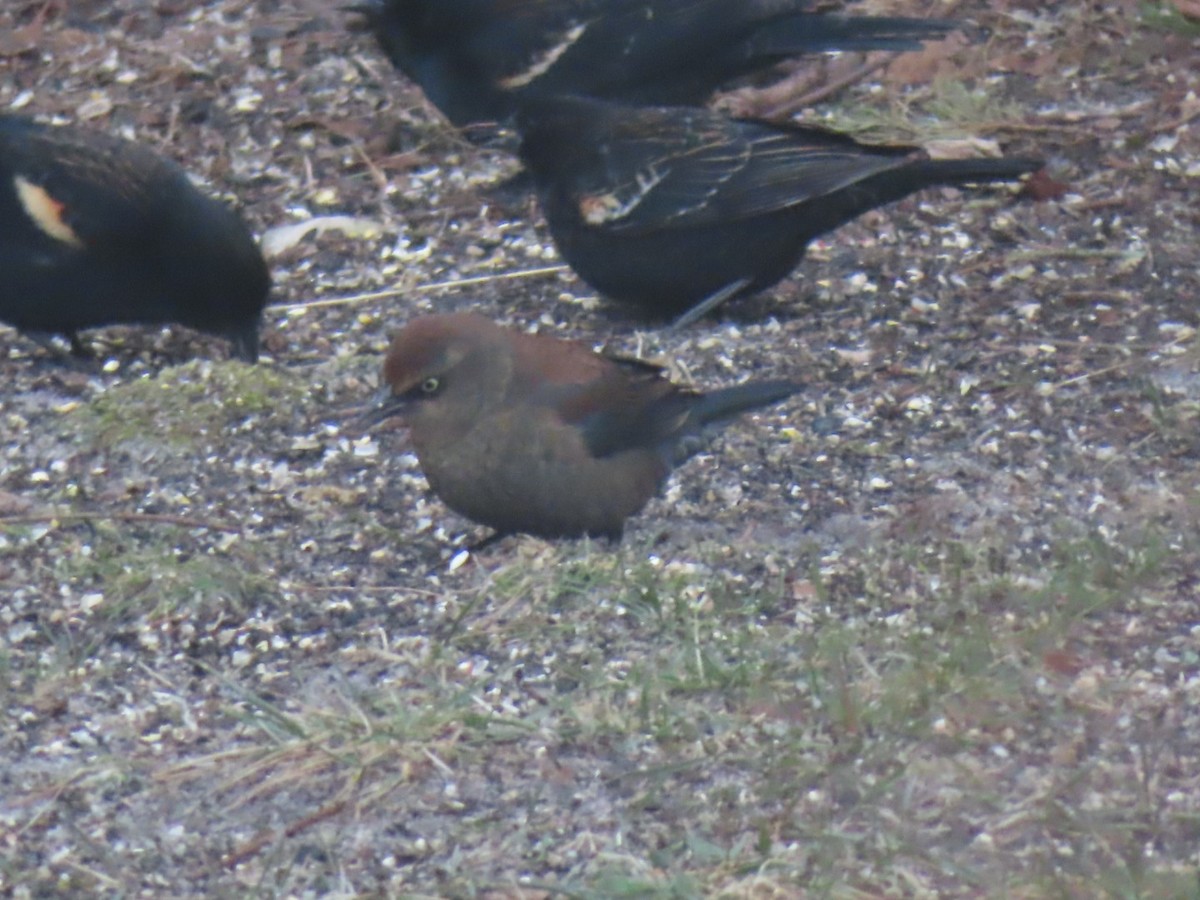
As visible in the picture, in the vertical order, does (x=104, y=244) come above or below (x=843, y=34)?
below

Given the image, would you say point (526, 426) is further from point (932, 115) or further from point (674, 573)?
point (932, 115)

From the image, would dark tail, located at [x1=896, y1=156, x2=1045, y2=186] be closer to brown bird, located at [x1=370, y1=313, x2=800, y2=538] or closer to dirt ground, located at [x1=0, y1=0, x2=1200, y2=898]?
dirt ground, located at [x1=0, y1=0, x2=1200, y2=898]

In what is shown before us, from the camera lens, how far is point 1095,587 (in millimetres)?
3893

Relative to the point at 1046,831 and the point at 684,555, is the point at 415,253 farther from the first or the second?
the point at 1046,831

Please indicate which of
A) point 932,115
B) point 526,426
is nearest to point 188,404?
point 526,426

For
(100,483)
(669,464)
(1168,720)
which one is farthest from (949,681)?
(100,483)

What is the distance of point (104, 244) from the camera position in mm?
5625

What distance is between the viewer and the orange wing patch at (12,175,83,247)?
5605 mm

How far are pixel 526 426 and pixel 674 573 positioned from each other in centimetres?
48

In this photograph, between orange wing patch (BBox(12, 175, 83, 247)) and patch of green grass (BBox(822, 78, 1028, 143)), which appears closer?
orange wing patch (BBox(12, 175, 83, 247))

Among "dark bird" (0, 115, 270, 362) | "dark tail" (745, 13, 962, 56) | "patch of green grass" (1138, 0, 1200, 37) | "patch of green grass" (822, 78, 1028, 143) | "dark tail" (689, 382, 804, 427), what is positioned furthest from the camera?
"patch of green grass" (1138, 0, 1200, 37)

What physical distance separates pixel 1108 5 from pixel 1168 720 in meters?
4.28

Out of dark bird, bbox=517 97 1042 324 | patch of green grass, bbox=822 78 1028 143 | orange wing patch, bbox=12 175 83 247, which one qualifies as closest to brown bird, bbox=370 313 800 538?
dark bird, bbox=517 97 1042 324

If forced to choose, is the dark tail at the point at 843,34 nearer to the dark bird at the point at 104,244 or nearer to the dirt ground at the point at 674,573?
the dirt ground at the point at 674,573
